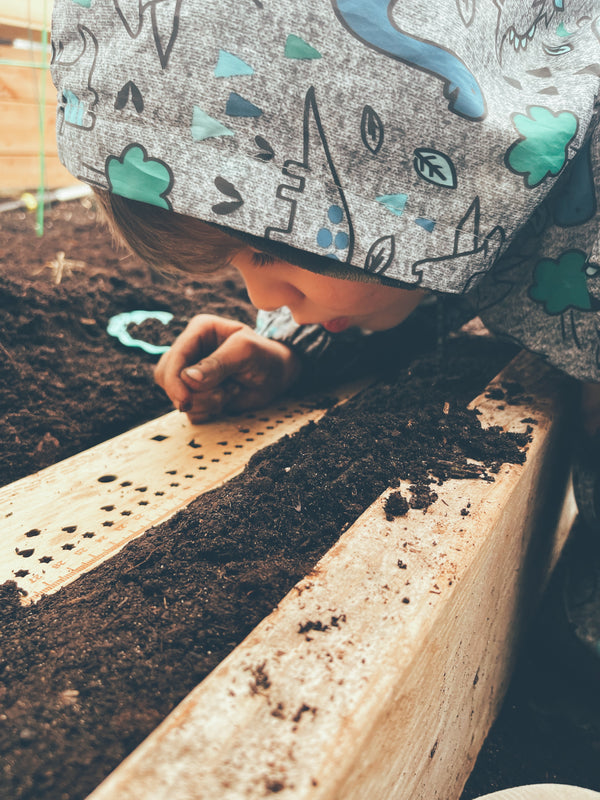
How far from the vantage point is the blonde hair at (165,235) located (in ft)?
3.37

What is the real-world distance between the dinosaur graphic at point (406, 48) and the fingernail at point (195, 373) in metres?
0.74

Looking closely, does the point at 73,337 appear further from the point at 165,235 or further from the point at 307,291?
the point at 307,291

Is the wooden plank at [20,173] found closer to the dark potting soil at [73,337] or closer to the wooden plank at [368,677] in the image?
the dark potting soil at [73,337]

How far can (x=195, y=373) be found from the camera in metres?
1.31

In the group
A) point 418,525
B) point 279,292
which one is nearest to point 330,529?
point 418,525

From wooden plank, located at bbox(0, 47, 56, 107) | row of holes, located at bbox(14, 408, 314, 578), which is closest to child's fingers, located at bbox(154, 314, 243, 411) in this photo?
row of holes, located at bbox(14, 408, 314, 578)

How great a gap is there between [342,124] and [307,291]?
0.35 meters

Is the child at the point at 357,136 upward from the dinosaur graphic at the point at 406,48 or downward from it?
downward

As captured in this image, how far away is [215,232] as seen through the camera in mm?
1035

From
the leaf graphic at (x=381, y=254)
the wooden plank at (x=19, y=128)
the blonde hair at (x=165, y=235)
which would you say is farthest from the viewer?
the wooden plank at (x=19, y=128)

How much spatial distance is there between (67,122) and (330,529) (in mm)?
746

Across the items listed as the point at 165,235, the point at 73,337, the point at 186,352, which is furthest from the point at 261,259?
the point at 73,337

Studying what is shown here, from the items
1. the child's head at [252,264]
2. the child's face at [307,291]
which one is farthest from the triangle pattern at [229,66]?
the child's face at [307,291]

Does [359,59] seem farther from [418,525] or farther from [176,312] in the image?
[176,312]
